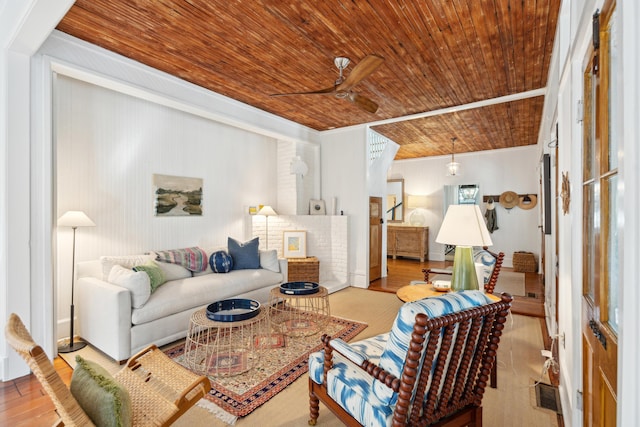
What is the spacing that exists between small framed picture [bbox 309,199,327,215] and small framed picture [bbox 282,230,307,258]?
557 mm

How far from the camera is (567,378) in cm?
209

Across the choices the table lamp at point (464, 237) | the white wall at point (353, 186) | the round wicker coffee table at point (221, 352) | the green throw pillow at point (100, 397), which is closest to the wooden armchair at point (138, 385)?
the green throw pillow at point (100, 397)

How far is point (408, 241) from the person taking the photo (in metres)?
8.45

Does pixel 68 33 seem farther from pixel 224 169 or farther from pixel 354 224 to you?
pixel 354 224

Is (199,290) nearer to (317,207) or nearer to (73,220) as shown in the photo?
(73,220)

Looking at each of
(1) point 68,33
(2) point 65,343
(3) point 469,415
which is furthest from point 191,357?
(1) point 68,33

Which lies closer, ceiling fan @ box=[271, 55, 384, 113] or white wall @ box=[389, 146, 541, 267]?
ceiling fan @ box=[271, 55, 384, 113]

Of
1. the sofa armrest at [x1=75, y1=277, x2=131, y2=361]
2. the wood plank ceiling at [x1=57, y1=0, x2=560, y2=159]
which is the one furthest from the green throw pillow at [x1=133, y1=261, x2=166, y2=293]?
the wood plank ceiling at [x1=57, y1=0, x2=560, y2=159]

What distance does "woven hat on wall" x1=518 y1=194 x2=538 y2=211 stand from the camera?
729 centimetres

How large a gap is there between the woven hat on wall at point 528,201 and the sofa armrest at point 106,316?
7.98 m

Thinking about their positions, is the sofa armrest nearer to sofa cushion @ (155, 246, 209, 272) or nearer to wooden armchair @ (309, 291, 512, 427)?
sofa cushion @ (155, 246, 209, 272)

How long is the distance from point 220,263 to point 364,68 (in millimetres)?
2869

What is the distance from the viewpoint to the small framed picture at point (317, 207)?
5.95 m

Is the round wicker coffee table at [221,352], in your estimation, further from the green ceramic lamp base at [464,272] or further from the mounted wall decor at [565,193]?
the mounted wall decor at [565,193]
